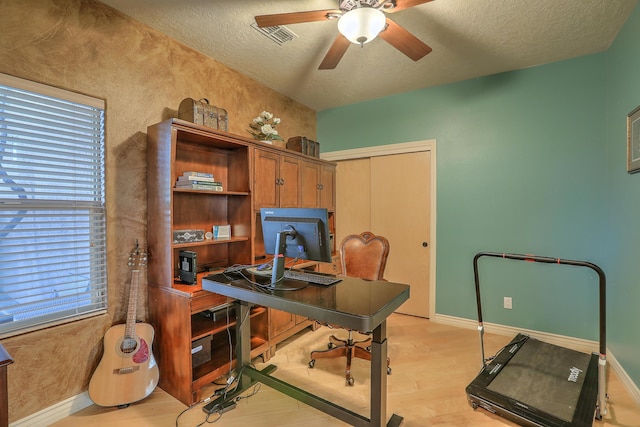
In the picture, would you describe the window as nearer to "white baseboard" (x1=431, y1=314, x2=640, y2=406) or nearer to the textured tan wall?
the textured tan wall

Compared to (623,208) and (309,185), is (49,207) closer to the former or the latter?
(309,185)

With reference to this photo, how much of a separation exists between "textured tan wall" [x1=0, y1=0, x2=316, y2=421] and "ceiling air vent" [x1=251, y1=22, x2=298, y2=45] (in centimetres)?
69

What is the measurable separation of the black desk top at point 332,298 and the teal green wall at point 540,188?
196 cm

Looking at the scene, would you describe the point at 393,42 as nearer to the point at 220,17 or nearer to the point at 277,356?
the point at 220,17

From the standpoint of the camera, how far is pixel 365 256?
2.62 m

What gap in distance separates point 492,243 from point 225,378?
116 inches

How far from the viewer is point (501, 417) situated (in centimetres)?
183

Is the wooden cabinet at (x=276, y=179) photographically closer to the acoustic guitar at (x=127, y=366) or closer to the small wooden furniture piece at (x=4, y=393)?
the acoustic guitar at (x=127, y=366)

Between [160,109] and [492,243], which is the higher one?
[160,109]

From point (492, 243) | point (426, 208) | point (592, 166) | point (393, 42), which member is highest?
point (393, 42)

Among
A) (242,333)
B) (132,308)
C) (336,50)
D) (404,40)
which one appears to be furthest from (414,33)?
(132,308)

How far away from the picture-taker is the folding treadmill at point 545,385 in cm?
171

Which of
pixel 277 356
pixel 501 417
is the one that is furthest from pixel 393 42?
pixel 277 356

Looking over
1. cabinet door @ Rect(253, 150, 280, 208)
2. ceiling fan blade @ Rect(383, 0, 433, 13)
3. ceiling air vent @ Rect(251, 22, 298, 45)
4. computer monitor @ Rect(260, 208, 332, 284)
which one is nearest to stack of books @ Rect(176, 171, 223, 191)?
cabinet door @ Rect(253, 150, 280, 208)
